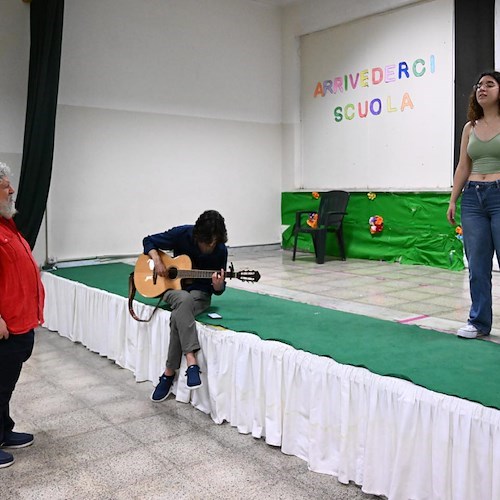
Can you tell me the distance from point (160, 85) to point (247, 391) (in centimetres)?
482

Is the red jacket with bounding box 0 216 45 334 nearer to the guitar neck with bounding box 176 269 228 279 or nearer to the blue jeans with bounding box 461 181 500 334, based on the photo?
the guitar neck with bounding box 176 269 228 279

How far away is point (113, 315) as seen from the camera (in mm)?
4039

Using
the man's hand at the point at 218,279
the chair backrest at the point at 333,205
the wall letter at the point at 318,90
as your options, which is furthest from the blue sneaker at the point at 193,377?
the wall letter at the point at 318,90

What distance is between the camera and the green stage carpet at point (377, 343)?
218cm

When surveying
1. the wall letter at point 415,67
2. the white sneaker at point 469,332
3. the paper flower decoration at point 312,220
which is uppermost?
the wall letter at point 415,67

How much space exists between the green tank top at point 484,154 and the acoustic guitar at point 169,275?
47.5 inches

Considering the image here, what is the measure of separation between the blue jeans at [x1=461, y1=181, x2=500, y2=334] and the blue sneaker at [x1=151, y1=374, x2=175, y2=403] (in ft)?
5.26

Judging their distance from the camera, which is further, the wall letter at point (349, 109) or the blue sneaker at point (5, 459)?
the wall letter at point (349, 109)

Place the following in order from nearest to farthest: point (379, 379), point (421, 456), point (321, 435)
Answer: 1. point (421, 456)
2. point (379, 379)
3. point (321, 435)

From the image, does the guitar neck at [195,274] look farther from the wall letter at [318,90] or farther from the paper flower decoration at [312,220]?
the wall letter at [318,90]

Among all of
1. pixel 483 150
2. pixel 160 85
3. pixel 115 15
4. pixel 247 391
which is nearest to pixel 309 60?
pixel 160 85

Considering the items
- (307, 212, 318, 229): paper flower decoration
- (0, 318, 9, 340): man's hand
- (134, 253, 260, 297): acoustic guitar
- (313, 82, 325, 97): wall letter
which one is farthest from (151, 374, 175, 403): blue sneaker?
(313, 82, 325, 97): wall letter

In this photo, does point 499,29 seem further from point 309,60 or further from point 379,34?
point 309,60

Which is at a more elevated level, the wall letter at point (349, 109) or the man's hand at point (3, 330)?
the wall letter at point (349, 109)
